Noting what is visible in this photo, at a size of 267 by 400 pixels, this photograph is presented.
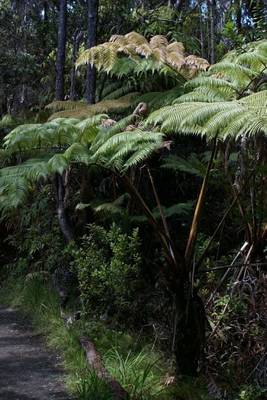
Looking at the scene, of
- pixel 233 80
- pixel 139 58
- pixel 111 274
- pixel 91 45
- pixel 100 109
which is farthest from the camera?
pixel 91 45

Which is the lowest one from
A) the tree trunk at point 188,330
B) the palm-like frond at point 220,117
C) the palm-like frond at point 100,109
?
the tree trunk at point 188,330

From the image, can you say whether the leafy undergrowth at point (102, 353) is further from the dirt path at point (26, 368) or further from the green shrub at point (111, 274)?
the green shrub at point (111, 274)

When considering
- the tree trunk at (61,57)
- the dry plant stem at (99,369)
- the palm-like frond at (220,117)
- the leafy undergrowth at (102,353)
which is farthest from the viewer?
the tree trunk at (61,57)

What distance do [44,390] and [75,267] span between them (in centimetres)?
235

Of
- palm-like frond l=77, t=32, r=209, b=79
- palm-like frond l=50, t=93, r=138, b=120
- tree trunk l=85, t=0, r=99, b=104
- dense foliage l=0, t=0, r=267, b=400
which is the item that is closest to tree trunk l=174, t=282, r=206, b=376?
dense foliage l=0, t=0, r=267, b=400

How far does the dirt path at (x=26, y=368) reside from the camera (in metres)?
5.10

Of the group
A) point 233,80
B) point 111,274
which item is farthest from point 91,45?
point 233,80

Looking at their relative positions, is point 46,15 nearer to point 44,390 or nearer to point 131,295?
point 131,295

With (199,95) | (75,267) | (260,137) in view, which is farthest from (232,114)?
(75,267)

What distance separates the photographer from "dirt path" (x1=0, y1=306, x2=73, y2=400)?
5098 millimetres

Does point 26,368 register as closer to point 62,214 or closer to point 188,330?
point 188,330

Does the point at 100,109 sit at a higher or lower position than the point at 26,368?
higher

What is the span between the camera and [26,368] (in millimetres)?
5824

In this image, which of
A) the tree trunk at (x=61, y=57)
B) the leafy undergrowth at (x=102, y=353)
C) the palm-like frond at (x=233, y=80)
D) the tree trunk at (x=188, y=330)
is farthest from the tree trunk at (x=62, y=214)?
the tree trunk at (x=61, y=57)
